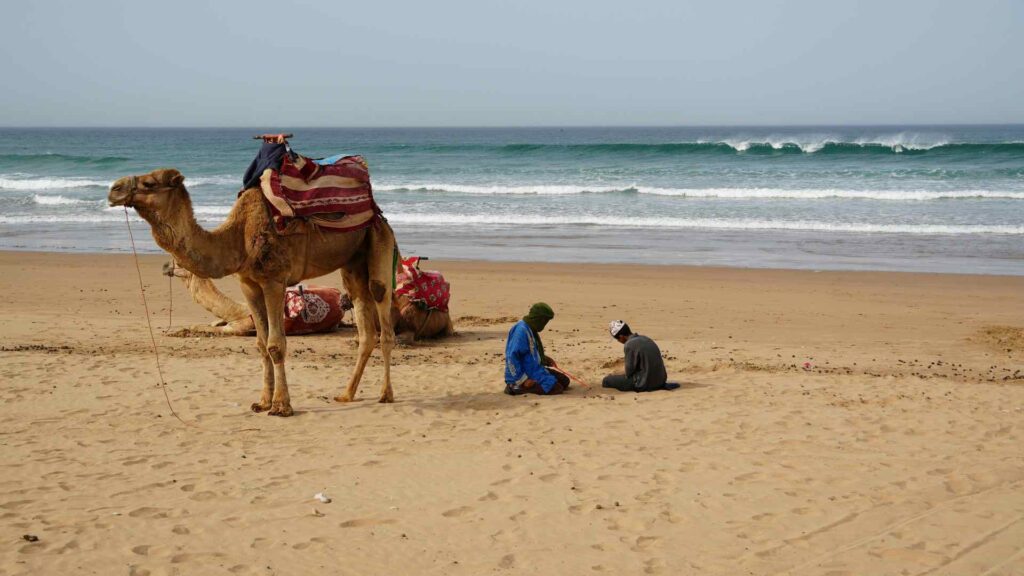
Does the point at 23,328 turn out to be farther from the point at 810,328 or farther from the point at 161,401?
the point at 810,328

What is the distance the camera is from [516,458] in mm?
7449

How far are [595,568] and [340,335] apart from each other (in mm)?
7647

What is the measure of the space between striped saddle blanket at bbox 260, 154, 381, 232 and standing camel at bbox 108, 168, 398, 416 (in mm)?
128

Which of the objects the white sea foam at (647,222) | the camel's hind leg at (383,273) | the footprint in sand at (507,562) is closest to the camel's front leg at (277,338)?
the camel's hind leg at (383,273)

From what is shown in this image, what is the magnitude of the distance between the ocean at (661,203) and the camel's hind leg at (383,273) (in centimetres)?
1172

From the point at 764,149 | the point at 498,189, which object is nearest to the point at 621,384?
the point at 498,189

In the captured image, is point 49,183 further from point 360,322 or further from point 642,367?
point 642,367

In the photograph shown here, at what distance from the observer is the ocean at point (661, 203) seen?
22.6m

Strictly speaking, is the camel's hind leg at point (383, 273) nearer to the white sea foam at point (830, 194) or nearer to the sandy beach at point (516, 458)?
the sandy beach at point (516, 458)

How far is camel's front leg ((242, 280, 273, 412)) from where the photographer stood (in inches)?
344

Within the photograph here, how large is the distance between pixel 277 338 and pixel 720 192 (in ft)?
106

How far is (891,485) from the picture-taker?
6918 millimetres

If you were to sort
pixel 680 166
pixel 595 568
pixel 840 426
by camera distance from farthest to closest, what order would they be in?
pixel 680 166, pixel 840 426, pixel 595 568

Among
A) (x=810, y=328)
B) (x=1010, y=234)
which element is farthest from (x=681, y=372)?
(x=1010, y=234)
